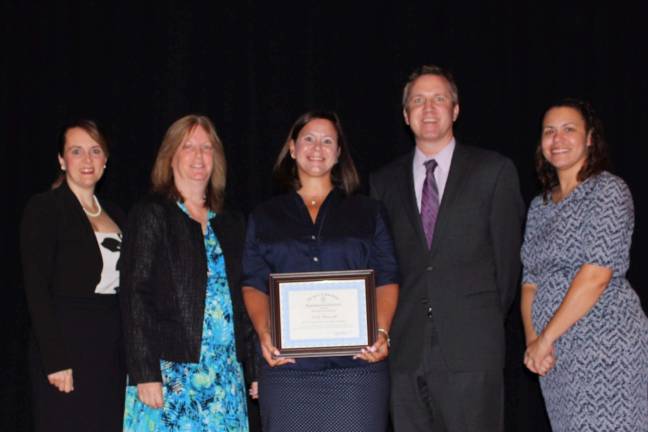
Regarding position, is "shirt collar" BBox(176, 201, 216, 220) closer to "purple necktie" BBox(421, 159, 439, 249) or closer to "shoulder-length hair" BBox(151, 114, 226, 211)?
"shoulder-length hair" BBox(151, 114, 226, 211)

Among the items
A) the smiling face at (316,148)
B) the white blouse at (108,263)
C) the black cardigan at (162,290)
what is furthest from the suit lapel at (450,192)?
the white blouse at (108,263)

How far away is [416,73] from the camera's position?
3439mm

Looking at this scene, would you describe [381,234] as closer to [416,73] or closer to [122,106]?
[416,73]

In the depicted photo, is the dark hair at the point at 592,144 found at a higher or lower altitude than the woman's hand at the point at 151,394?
higher

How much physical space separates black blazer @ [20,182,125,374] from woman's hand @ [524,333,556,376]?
187 centimetres

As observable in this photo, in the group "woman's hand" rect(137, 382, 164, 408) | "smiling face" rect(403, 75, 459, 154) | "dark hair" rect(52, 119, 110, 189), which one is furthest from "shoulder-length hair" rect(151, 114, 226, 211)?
"smiling face" rect(403, 75, 459, 154)

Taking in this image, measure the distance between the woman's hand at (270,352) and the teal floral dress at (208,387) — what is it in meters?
0.25

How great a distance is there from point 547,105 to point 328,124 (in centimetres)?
212

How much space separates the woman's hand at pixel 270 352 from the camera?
2902 mm

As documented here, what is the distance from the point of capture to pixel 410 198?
3.30 metres

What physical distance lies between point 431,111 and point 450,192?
1.19 feet

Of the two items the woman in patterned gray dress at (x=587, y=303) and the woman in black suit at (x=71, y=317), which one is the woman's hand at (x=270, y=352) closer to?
the woman in black suit at (x=71, y=317)

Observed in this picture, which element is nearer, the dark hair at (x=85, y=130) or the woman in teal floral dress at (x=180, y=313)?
the woman in teal floral dress at (x=180, y=313)

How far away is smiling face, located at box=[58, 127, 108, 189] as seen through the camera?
362 centimetres
